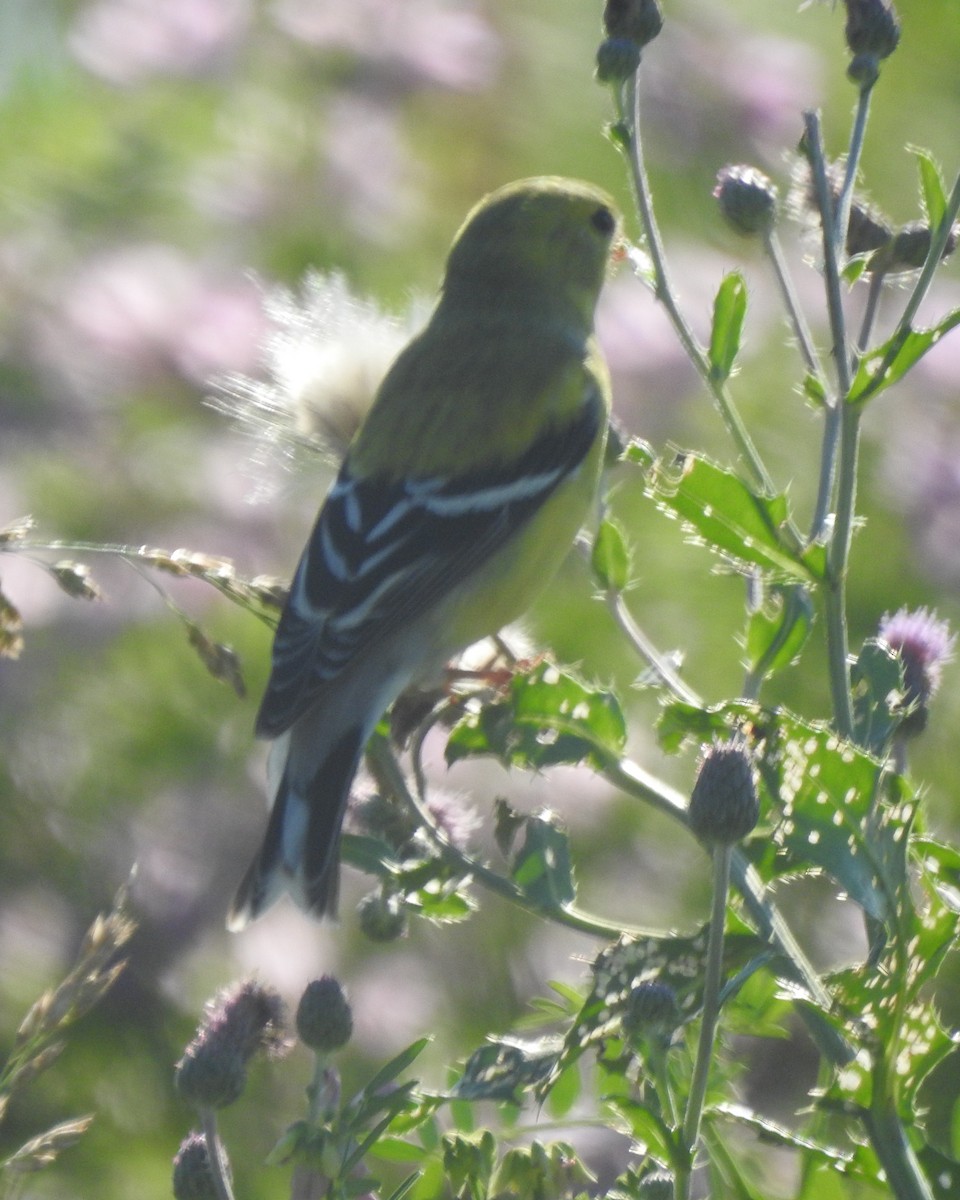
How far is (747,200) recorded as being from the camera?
1561 mm

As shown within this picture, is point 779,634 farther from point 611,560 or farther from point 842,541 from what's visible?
point 611,560

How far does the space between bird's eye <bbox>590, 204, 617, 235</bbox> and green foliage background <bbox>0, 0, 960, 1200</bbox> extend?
1.18 feet

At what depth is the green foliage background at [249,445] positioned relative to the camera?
2666mm

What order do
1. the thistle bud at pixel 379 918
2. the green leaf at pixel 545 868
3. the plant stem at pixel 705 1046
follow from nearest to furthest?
the plant stem at pixel 705 1046, the green leaf at pixel 545 868, the thistle bud at pixel 379 918

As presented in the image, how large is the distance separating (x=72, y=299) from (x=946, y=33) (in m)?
2.00

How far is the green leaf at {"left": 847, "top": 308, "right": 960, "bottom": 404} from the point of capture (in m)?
1.17

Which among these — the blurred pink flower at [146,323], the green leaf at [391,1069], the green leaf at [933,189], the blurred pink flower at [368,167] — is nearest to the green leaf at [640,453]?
the green leaf at [933,189]

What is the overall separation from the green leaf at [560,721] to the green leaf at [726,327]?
28 cm

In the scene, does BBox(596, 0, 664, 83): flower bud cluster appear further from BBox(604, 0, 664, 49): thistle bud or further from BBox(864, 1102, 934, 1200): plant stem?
BBox(864, 1102, 934, 1200): plant stem

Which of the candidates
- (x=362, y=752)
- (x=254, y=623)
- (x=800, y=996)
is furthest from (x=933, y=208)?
(x=254, y=623)

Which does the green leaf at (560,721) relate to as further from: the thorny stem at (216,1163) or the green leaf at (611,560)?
the thorny stem at (216,1163)

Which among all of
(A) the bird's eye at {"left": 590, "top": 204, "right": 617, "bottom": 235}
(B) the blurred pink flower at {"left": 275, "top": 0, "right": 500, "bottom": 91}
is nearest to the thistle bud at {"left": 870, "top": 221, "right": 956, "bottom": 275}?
(A) the bird's eye at {"left": 590, "top": 204, "right": 617, "bottom": 235}

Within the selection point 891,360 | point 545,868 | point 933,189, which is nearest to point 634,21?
point 933,189

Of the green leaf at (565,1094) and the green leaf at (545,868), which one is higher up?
the green leaf at (545,868)
